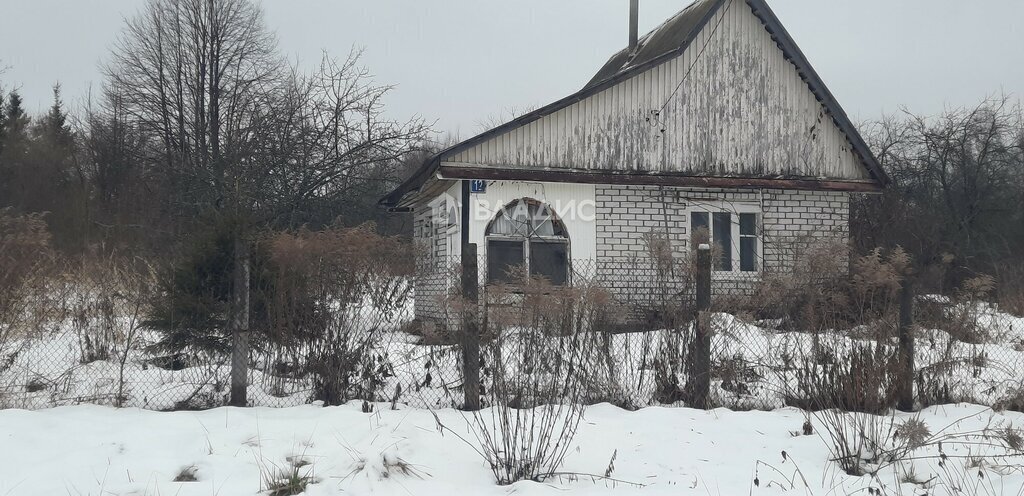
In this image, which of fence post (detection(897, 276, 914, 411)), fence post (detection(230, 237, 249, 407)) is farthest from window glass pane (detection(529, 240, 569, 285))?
fence post (detection(230, 237, 249, 407))

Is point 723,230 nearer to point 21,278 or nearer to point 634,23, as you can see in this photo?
point 634,23

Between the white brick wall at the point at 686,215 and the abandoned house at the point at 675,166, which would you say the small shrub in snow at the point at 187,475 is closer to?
the abandoned house at the point at 675,166

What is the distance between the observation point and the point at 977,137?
26.2 meters

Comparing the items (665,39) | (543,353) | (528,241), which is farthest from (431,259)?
(665,39)

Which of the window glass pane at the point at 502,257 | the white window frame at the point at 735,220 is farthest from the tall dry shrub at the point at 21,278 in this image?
the white window frame at the point at 735,220

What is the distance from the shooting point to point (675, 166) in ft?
43.2

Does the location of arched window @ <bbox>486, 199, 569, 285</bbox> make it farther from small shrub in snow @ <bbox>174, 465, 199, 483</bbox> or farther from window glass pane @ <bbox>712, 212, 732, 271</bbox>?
small shrub in snow @ <bbox>174, 465, 199, 483</bbox>

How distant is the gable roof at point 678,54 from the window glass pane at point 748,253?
8.46ft

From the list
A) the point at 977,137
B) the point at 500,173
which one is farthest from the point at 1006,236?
the point at 500,173

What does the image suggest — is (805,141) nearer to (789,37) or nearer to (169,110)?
(789,37)

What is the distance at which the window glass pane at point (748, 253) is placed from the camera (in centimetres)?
1364

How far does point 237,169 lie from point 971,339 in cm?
1570

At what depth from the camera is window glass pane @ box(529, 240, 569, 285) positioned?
12602 millimetres

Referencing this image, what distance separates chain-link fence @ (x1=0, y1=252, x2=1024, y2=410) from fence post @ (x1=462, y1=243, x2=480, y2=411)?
0.03 meters
